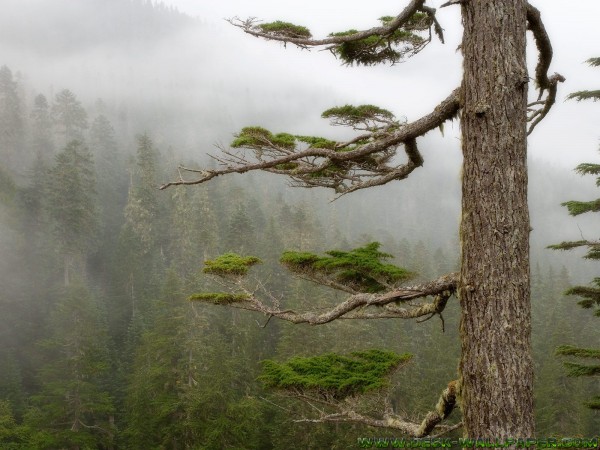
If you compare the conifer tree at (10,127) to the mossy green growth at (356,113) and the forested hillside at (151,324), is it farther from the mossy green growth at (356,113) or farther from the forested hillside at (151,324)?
the mossy green growth at (356,113)

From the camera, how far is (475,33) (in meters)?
2.99

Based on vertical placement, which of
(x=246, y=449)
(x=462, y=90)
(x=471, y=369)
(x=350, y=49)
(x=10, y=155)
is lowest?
(x=246, y=449)

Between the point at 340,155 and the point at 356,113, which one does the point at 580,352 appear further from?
the point at 340,155

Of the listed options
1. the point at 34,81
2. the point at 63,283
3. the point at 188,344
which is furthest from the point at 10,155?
the point at 34,81

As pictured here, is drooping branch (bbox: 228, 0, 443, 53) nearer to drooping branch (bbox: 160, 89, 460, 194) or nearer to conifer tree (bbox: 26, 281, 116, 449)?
drooping branch (bbox: 160, 89, 460, 194)

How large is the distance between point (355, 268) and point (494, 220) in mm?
1888

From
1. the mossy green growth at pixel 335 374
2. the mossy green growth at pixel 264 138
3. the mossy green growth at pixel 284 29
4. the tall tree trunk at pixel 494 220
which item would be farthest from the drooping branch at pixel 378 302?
the mossy green growth at pixel 284 29

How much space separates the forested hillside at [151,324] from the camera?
2100cm

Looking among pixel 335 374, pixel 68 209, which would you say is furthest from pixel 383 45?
pixel 68 209

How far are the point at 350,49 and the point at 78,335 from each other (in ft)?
85.7

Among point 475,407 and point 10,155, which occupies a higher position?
point 10,155

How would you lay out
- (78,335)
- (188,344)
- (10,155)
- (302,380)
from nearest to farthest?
(302,380) → (188,344) → (78,335) → (10,155)

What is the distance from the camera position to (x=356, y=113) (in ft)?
16.0

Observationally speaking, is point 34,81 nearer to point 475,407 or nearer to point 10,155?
point 10,155
